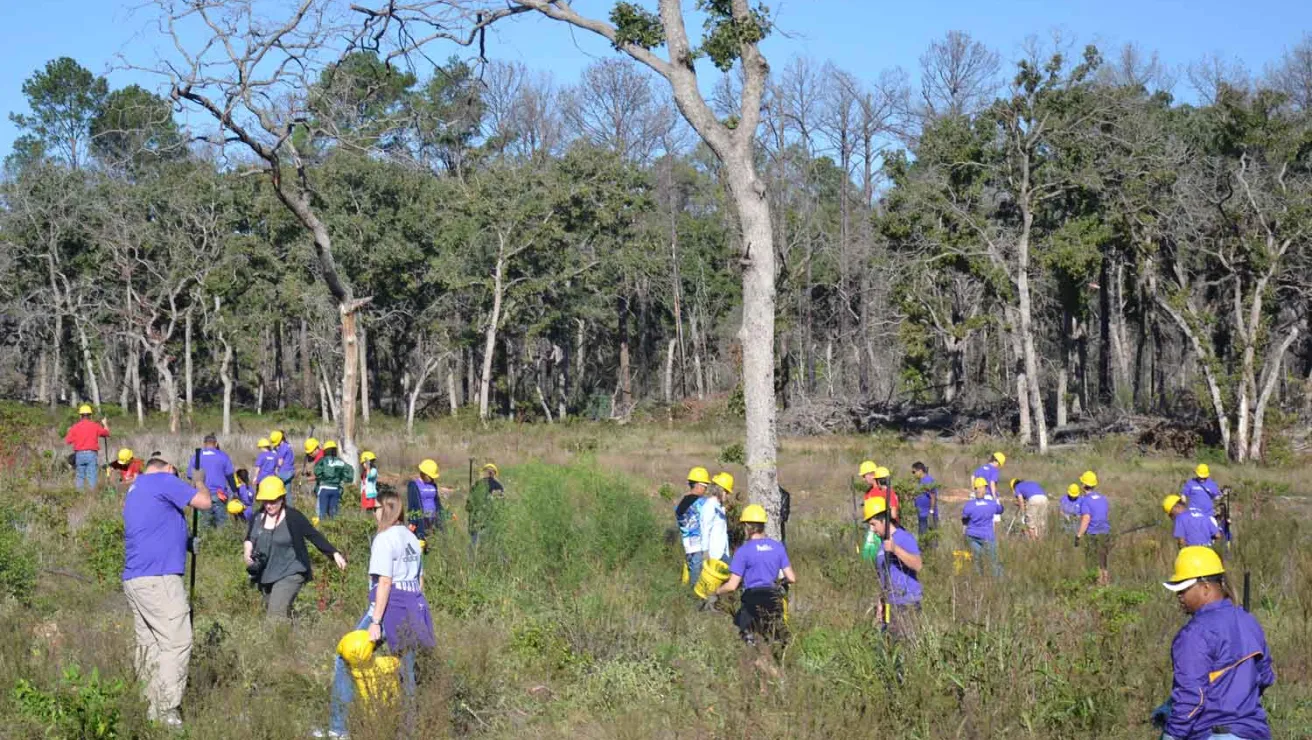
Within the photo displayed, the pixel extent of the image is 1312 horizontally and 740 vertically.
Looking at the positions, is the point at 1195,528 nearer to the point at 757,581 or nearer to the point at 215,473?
the point at 757,581

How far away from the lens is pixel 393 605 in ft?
25.5

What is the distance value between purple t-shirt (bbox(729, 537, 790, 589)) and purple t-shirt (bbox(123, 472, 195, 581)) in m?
3.71

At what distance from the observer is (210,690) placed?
8375 millimetres

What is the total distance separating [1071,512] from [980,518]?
3631mm

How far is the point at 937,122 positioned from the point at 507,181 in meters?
17.7

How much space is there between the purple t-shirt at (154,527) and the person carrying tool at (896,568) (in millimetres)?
4521

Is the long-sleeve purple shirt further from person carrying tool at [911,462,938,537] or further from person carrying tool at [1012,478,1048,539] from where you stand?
person carrying tool at [1012,478,1048,539]

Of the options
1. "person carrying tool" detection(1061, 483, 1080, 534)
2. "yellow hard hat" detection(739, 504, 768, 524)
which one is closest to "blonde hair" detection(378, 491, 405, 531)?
A: "yellow hard hat" detection(739, 504, 768, 524)

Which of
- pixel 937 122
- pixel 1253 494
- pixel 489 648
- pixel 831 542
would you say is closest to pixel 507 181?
pixel 937 122

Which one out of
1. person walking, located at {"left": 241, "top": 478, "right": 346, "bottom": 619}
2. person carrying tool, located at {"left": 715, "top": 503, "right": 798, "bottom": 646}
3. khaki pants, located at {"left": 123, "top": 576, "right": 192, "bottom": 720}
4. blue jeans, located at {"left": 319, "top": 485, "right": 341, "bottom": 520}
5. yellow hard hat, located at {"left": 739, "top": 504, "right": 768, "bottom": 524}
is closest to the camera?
khaki pants, located at {"left": 123, "top": 576, "right": 192, "bottom": 720}

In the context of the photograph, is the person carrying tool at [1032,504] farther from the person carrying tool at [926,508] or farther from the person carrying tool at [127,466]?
the person carrying tool at [127,466]

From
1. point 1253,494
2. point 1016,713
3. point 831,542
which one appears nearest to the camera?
point 1016,713

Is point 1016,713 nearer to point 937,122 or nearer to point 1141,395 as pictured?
point 937,122

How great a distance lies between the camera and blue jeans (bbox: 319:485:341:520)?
17688 mm
